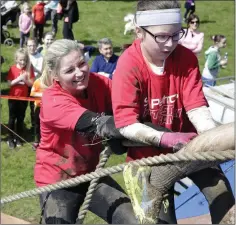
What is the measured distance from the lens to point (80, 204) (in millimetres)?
3082

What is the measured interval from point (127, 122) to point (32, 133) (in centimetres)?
500

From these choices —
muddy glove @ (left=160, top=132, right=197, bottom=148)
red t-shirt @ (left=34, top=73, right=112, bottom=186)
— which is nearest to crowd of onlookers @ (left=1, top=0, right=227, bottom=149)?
red t-shirt @ (left=34, top=73, right=112, bottom=186)

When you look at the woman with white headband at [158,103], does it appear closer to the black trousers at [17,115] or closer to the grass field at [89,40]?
the grass field at [89,40]

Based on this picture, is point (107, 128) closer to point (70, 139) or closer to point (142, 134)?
point (142, 134)

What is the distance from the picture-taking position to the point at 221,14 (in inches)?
593

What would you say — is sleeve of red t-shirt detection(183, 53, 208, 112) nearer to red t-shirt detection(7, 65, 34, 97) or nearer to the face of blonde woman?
the face of blonde woman

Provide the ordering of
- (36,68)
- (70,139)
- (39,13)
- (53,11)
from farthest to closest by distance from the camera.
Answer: (53,11) < (39,13) < (36,68) < (70,139)

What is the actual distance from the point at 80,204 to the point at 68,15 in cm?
862

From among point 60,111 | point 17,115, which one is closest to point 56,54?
point 60,111

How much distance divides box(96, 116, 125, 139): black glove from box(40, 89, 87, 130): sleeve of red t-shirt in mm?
151

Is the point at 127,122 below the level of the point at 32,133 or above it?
above

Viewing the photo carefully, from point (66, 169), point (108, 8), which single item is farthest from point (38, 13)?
point (66, 169)

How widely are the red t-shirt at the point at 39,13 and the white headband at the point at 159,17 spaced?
29.5 ft

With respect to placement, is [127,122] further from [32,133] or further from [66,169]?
[32,133]
